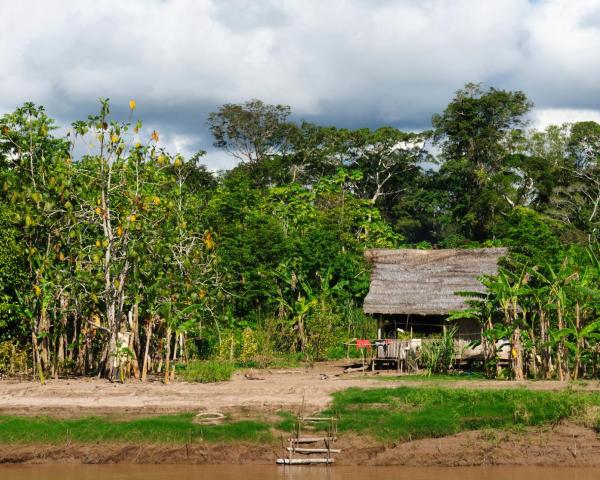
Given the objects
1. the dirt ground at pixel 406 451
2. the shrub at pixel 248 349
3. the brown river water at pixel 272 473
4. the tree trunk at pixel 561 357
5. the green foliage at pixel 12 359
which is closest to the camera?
the brown river water at pixel 272 473

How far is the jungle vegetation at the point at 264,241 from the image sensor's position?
59.2ft

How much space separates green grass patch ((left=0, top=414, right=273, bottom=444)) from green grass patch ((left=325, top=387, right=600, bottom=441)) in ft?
5.24

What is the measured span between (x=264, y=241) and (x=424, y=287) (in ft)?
19.1

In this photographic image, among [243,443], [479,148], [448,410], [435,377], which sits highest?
[479,148]

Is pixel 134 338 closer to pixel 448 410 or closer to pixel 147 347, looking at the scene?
pixel 147 347

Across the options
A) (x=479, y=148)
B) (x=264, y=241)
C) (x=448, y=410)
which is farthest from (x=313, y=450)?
(x=479, y=148)

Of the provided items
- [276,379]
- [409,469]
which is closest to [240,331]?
[276,379]

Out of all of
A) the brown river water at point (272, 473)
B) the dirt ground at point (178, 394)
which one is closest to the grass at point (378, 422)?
the dirt ground at point (178, 394)

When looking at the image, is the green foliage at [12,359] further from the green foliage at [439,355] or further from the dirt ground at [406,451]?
the green foliage at [439,355]

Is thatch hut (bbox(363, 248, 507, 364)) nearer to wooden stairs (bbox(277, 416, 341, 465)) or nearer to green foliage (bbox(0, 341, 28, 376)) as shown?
wooden stairs (bbox(277, 416, 341, 465))

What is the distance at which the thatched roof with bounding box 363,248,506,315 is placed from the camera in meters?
22.0

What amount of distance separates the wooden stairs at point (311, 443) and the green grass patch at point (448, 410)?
0.26 meters

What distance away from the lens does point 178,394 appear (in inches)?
654

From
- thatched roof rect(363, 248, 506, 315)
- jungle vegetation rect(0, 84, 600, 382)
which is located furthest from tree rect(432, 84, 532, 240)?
thatched roof rect(363, 248, 506, 315)
